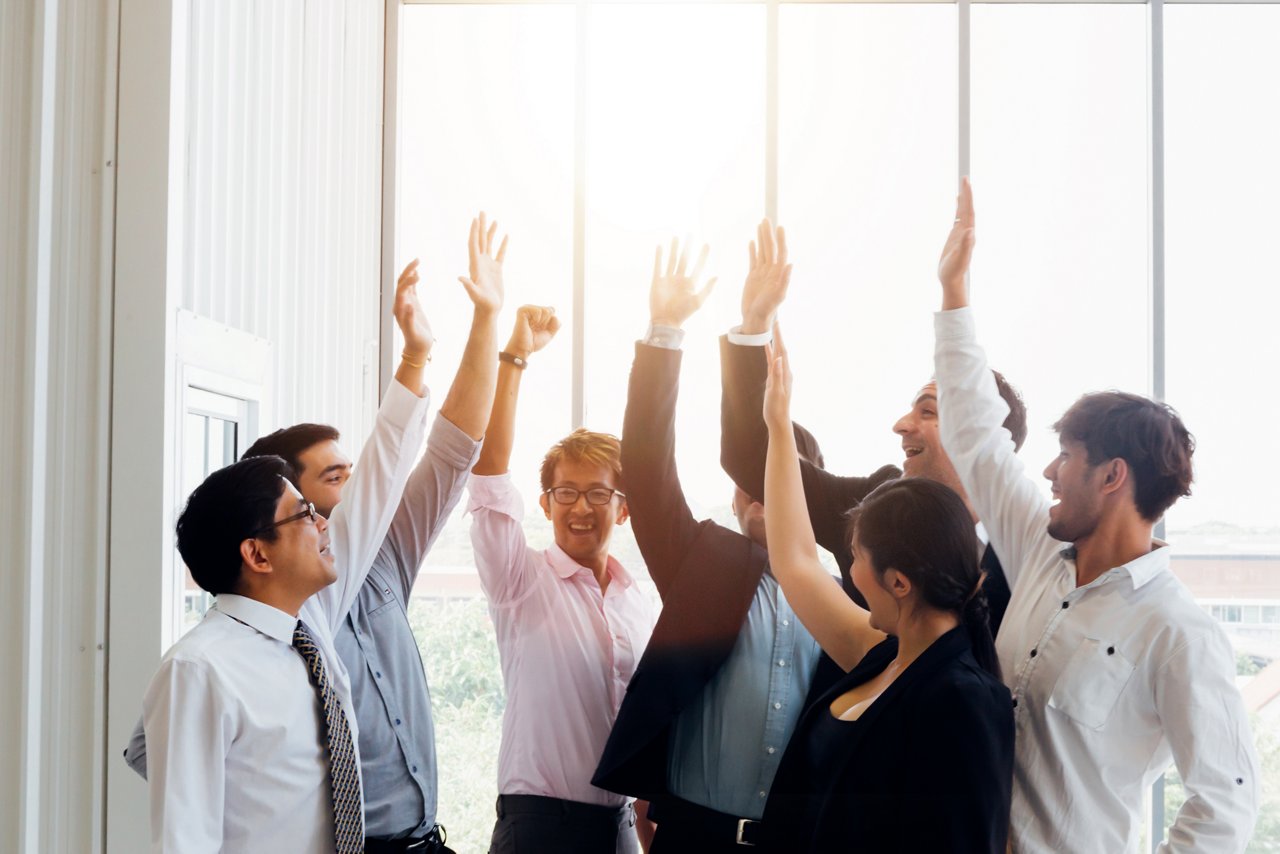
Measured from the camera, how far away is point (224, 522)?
1.91 metres

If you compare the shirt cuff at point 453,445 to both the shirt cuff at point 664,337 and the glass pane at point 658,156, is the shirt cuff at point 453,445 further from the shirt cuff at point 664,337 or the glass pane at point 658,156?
the glass pane at point 658,156

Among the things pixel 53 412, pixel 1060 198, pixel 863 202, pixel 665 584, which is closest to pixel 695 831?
pixel 665 584

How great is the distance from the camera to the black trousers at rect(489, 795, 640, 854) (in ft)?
8.00

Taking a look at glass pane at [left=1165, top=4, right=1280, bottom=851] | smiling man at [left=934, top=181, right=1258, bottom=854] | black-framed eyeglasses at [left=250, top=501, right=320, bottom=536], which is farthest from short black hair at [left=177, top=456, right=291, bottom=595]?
glass pane at [left=1165, top=4, right=1280, bottom=851]

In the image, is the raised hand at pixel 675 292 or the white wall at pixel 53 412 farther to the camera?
the raised hand at pixel 675 292

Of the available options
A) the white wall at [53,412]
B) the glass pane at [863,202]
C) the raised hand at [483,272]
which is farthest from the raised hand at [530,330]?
the glass pane at [863,202]

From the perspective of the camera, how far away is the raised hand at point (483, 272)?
243 cm

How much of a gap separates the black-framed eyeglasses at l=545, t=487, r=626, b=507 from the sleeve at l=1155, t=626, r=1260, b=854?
1205mm

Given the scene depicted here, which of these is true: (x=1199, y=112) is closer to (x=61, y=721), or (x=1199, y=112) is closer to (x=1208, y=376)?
(x=1208, y=376)

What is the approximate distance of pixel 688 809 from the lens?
Result: 2215mm

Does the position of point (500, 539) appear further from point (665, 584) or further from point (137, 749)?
point (137, 749)

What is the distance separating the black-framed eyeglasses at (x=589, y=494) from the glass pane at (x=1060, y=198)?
2002mm

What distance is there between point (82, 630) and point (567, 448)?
1081mm

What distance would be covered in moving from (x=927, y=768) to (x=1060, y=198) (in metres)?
3.07
